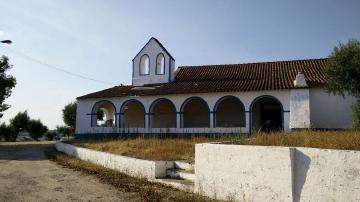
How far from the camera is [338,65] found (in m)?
19.2

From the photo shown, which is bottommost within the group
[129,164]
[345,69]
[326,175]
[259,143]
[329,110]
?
[129,164]

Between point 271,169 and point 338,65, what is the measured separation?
42.1 feet

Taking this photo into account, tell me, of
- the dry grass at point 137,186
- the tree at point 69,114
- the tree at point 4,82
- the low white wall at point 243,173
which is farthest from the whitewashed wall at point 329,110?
the tree at point 69,114

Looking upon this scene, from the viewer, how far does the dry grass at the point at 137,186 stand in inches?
382

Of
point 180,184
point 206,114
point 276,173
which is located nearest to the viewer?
point 276,173

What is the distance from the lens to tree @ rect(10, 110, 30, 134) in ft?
162

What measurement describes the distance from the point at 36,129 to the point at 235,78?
3391cm

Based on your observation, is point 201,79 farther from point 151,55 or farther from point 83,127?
point 83,127

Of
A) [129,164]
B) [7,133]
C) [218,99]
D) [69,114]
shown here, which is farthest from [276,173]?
[7,133]

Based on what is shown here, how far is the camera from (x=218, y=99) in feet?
78.0

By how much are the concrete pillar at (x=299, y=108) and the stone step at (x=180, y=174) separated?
448 inches

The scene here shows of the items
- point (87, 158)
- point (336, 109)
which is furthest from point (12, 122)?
point (336, 109)

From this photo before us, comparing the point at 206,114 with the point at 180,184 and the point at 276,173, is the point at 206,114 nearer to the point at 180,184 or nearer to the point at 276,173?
the point at 180,184

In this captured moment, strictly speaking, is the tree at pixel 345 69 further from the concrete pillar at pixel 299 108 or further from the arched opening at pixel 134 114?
the arched opening at pixel 134 114
